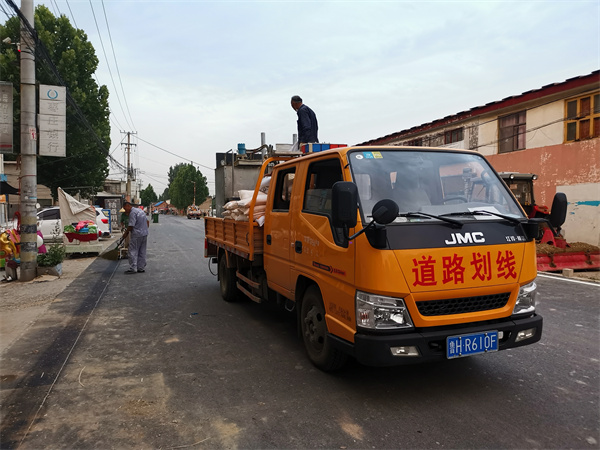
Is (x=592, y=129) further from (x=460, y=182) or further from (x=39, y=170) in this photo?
(x=39, y=170)

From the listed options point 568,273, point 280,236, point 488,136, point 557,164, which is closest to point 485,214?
point 280,236

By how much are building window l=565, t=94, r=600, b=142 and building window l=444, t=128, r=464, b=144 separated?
4.86 meters

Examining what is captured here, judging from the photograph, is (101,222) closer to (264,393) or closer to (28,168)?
(28,168)

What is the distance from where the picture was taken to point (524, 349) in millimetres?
4527

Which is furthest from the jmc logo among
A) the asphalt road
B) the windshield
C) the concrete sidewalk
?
the concrete sidewalk

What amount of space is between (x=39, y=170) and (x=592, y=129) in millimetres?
26240

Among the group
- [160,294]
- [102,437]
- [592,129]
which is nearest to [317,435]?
[102,437]

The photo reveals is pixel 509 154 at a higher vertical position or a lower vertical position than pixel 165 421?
higher


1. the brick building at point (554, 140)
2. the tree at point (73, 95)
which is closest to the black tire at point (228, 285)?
Answer: the brick building at point (554, 140)

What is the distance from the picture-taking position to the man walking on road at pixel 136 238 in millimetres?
10000

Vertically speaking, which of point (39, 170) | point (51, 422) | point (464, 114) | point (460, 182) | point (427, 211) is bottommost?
point (51, 422)

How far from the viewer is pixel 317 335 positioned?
12.8 ft

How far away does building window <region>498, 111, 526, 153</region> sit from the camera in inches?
642

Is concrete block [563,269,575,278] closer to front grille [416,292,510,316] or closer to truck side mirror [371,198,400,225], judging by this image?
front grille [416,292,510,316]
